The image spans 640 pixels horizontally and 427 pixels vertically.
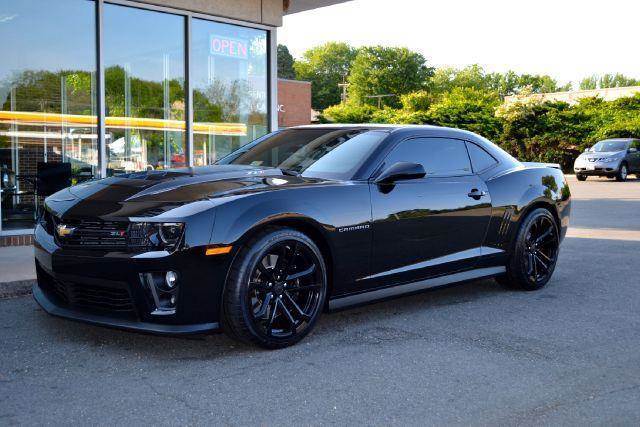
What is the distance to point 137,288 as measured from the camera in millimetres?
4059

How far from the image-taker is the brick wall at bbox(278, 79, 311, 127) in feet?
200

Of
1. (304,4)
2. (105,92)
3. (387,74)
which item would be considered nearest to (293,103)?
(387,74)

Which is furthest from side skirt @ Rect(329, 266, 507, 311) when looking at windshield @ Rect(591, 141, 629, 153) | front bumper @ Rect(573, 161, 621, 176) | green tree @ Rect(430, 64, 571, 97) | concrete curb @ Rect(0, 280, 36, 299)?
green tree @ Rect(430, 64, 571, 97)

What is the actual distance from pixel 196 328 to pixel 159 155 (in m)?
7.59

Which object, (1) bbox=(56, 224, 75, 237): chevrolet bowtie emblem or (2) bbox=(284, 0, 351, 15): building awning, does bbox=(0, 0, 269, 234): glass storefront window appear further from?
(1) bbox=(56, 224, 75, 237): chevrolet bowtie emblem

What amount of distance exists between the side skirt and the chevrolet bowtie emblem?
69.1 inches

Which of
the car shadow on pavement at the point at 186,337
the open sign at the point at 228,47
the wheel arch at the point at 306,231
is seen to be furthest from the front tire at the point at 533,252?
the open sign at the point at 228,47

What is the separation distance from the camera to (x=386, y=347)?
4.55 meters

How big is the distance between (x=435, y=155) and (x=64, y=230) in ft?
9.80

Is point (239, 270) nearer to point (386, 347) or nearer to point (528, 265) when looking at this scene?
point (386, 347)

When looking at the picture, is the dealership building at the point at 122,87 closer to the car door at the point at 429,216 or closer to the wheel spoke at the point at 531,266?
the car door at the point at 429,216

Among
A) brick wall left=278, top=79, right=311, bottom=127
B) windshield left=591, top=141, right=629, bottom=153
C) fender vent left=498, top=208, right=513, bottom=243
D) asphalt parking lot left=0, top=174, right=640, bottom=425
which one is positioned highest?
brick wall left=278, top=79, right=311, bottom=127

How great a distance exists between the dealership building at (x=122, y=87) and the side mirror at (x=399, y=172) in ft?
20.4

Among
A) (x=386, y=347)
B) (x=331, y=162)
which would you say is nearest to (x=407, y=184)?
(x=331, y=162)
